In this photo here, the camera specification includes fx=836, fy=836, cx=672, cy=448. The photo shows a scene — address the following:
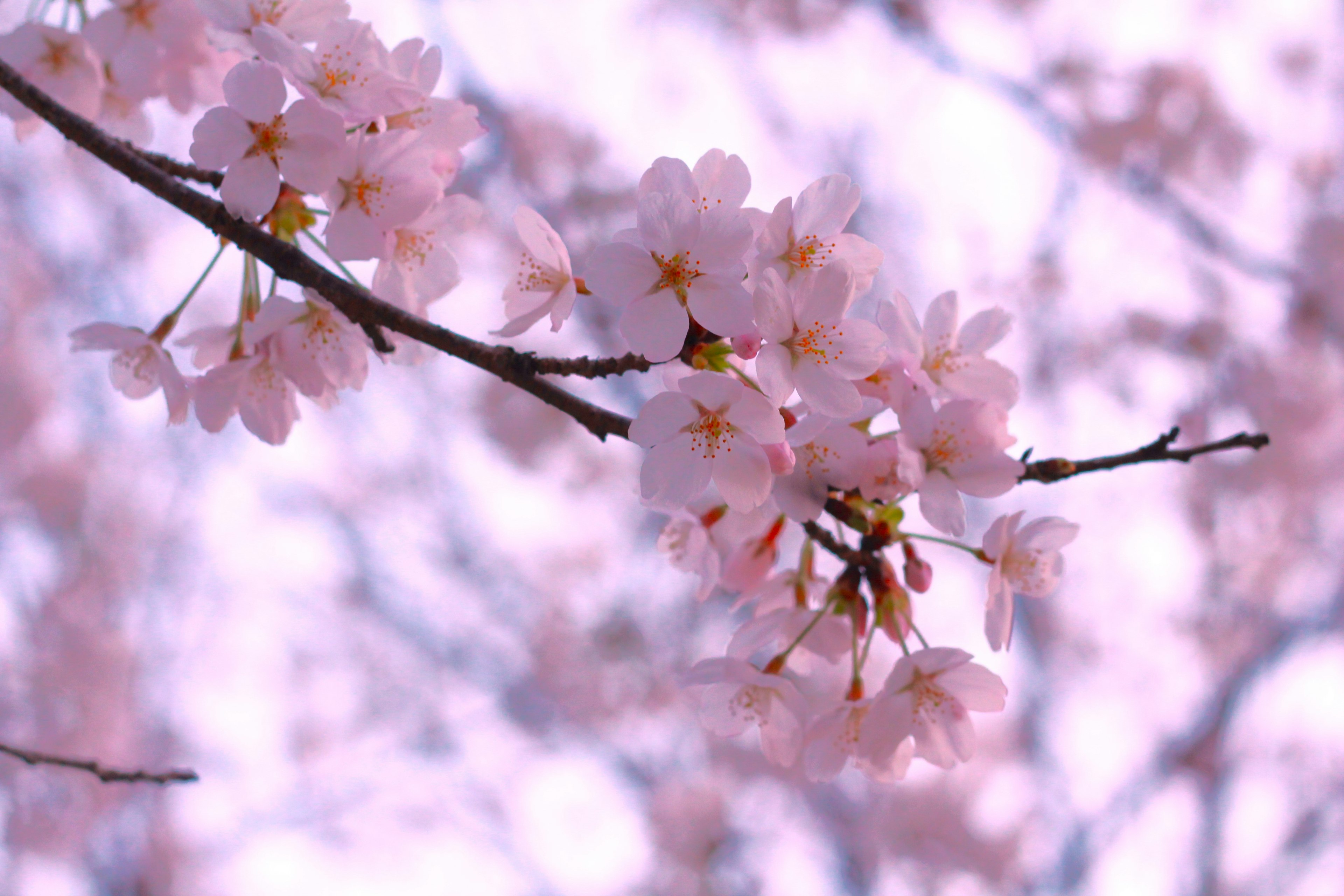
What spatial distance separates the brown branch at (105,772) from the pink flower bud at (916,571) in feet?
3.27

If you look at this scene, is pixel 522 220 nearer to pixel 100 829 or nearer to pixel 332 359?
pixel 332 359

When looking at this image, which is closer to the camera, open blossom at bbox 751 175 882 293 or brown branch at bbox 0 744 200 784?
open blossom at bbox 751 175 882 293

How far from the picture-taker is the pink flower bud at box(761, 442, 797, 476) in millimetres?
963

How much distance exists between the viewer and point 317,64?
108cm

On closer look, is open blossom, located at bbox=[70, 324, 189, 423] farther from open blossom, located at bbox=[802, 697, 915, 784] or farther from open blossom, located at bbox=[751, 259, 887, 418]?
open blossom, located at bbox=[802, 697, 915, 784]

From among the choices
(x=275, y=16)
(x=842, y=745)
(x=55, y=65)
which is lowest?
(x=842, y=745)

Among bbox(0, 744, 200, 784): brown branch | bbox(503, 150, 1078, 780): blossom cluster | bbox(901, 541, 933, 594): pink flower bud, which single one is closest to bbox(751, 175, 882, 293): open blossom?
bbox(503, 150, 1078, 780): blossom cluster

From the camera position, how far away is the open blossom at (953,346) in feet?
3.75

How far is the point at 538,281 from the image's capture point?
116 centimetres

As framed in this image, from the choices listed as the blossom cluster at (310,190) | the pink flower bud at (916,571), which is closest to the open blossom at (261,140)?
the blossom cluster at (310,190)

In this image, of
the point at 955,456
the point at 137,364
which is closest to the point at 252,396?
the point at 137,364

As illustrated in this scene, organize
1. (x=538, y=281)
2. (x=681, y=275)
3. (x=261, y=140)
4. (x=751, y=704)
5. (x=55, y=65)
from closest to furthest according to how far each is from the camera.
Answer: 1. (x=681, y=275)
2. (x=261, y=140)
3. (x=538, y=281)
4. (x=751, y=704)
5. (x=55, y=65)

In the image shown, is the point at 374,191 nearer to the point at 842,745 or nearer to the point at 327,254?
the point at 327,254

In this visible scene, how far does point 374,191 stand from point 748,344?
55 cm
